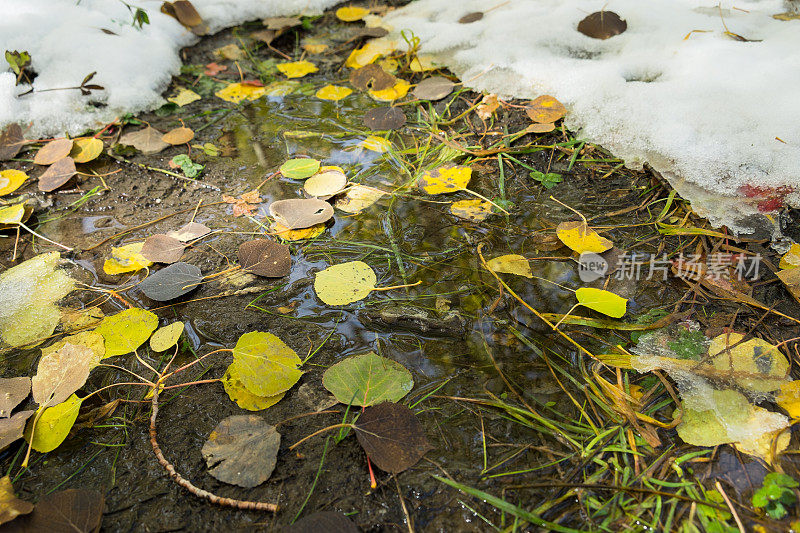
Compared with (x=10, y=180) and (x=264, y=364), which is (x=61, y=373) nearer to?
(x=264, y=364)

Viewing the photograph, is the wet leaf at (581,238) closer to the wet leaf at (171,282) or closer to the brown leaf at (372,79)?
the wet leaf at (171,282)

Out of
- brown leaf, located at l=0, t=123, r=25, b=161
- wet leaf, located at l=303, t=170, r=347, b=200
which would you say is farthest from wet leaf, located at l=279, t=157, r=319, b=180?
brown leaf, located at l=0, t=123, r=25, b=161

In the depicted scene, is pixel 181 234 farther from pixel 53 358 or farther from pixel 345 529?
pixel 345 529

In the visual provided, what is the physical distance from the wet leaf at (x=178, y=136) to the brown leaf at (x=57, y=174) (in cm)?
40

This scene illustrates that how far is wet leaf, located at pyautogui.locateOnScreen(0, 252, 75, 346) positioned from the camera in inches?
58.6

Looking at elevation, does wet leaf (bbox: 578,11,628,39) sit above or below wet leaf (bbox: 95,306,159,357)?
above

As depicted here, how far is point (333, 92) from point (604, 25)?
57.6 inches

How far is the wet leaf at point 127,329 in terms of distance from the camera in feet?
4.66

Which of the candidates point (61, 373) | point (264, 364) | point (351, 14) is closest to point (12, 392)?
point (61, 373)

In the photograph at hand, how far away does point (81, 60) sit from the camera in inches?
97.6

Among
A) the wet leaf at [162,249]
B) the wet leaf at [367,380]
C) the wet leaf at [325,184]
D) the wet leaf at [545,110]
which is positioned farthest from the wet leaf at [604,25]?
the wet leaf at [162,249]

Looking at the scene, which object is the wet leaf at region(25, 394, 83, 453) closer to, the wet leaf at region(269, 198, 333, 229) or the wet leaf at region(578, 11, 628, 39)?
the wet leaf at region(269, 198, 333, 229)

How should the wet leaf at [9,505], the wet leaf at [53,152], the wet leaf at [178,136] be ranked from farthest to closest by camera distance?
the wet leaf at [178,136] < the wet leaf at [53,152] < the wet leaf at [9,505]

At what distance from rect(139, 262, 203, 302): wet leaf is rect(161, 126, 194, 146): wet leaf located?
2.95 ft
